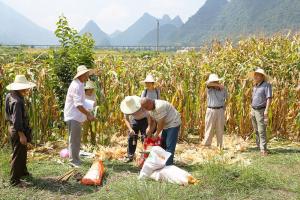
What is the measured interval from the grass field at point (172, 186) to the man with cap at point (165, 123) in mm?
555

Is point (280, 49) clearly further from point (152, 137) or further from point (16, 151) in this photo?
point (16, 151)

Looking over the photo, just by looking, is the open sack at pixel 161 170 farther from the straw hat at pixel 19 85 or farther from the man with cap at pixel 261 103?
the man with cap at pixel 261 103

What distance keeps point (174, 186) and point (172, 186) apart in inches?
1.0

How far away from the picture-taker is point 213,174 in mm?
5539

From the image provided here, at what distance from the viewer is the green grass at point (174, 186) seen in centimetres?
514

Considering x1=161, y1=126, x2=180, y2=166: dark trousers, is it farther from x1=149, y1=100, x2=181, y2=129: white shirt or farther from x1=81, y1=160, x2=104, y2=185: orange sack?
x1=81, y1=160, x2=104, y2=185: orange sack

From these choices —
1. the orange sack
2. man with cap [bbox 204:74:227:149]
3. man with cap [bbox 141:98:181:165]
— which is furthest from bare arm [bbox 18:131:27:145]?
man with cap [bbox 204:74:227:149]

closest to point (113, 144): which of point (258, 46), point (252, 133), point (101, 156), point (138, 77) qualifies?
point (101, 156)

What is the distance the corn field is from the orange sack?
231cm

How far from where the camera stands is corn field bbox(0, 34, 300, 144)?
27.2ft

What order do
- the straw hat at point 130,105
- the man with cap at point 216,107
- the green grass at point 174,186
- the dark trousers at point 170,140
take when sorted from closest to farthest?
the green grass at point 174,186, the dark trousers at point 170,140, the straw hat at point 130,105, the man with cap at point 216,107

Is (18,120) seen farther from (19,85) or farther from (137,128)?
(137,128)

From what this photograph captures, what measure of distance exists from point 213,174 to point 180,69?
440cm

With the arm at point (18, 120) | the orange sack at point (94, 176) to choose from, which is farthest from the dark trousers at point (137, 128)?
the arm at point (18, 120)
